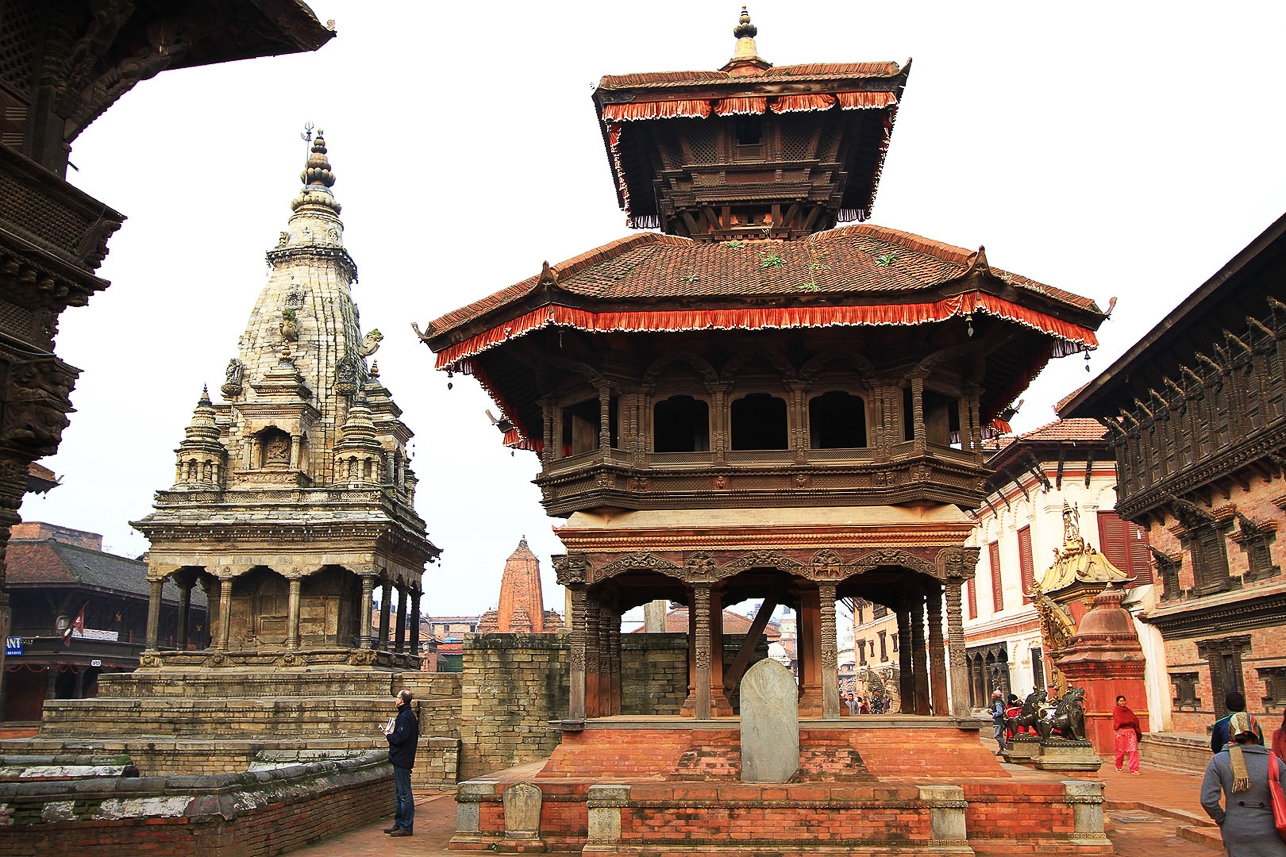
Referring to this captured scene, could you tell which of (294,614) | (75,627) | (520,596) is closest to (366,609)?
(294,614)

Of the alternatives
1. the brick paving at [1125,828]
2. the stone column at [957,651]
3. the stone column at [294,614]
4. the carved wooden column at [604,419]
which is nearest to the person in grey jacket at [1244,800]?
the brick paving at [1125,828]

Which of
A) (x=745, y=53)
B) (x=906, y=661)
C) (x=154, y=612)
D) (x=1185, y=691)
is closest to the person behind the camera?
(x=906, y=661)

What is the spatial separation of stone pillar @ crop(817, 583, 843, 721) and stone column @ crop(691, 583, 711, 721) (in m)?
1.62

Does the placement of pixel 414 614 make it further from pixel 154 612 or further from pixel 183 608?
pixel 154 612

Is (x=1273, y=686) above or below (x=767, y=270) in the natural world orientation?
below

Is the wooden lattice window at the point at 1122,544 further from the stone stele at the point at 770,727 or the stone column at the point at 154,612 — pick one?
the stone column at the point at 154,612

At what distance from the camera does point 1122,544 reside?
36.8 metres

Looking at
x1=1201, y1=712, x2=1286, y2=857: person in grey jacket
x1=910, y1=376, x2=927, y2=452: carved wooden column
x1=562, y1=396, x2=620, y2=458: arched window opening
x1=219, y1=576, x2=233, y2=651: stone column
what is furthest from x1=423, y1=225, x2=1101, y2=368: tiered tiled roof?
x1=219, y1=576, x2=233, y2=651: stone column

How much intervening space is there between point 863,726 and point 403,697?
6300 mm

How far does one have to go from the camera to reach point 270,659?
119 feet

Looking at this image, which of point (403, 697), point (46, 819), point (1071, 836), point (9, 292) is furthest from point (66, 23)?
Result: point (1071, 836)

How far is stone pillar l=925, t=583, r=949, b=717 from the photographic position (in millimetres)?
15469

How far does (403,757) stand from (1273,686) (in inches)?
754

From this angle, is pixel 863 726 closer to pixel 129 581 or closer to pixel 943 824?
pixel 943 824
